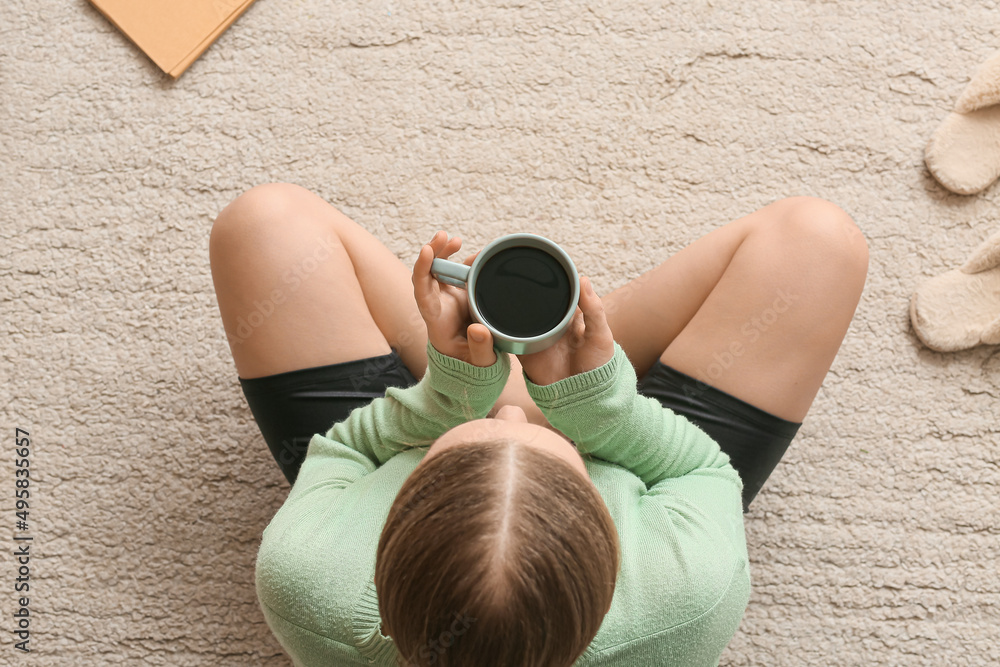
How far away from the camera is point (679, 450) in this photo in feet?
2.18

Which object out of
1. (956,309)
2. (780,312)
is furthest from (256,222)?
(956,309)

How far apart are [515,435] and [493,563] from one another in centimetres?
10

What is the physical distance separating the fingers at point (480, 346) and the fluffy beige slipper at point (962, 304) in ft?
2.33

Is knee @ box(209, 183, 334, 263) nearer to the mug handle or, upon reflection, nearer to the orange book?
the mug handle

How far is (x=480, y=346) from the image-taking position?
541 mm

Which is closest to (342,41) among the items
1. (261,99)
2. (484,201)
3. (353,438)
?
(261,99)

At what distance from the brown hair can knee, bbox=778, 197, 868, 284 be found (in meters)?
0.41

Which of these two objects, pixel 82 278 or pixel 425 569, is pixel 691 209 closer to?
pixel 425 569

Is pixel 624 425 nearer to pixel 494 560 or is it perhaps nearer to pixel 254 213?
pixel 494 560

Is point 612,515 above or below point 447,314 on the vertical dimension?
below

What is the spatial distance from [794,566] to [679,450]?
1.33ft

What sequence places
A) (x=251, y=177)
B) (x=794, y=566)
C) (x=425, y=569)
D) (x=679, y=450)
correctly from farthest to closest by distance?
(x=251, y=177) → (x=794, y=566) → (x=679, y=450) → (x=425, y=569)

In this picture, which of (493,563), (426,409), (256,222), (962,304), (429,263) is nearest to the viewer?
(493,563)

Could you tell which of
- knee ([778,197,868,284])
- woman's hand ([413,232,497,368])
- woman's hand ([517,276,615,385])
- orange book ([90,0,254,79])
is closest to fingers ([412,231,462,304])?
woman's hand ([413,232,497,368])
